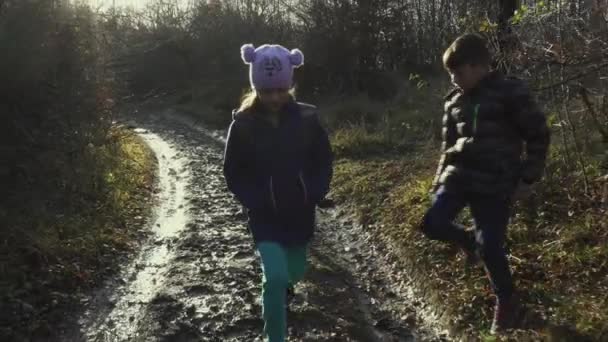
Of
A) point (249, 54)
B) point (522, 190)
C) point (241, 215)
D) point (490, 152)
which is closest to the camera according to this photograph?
point (249, 54)

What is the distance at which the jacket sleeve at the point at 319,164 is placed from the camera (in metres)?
3.46

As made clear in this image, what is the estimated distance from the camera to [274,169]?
337 centimetres

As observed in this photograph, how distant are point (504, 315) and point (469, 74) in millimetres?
1720

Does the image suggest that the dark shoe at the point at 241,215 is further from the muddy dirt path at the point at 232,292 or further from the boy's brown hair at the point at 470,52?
the boy's brown hair at the point at 470,52

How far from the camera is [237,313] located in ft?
15.8

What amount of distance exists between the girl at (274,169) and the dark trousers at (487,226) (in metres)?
1.09

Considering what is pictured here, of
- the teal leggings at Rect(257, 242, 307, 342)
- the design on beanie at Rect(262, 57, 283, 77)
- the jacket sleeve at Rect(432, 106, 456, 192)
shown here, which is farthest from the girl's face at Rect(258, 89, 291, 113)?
the jacket sleeve at Rect(432, 106, 456, 192)

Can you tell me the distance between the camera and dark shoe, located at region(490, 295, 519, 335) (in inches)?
152

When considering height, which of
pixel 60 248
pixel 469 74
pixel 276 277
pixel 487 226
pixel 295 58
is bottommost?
pixel 60 248

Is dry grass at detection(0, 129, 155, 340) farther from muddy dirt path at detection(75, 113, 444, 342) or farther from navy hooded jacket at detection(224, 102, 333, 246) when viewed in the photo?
navy hooded jacket at detection(224, 102, 333, 246)

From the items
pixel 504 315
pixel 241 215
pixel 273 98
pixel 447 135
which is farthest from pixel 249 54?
pixel 241 215

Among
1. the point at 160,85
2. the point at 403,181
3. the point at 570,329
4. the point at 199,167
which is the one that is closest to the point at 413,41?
the point at 199,167

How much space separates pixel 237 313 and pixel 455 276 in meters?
2.03

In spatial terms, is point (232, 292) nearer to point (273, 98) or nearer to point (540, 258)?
point (273, 98)
